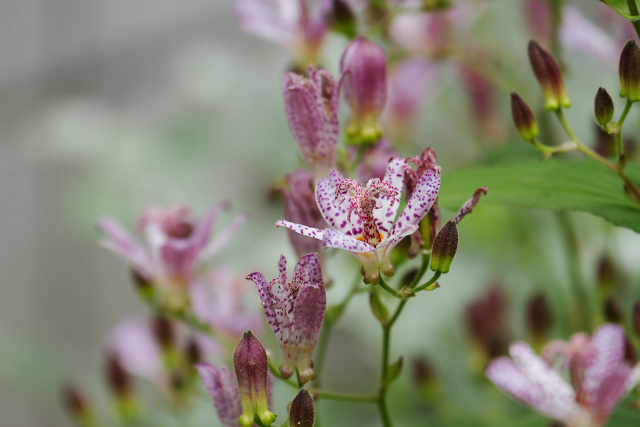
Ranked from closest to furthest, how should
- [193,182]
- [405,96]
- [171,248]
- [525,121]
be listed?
[525,121] → [171,248] → [405,96] → [193,182]

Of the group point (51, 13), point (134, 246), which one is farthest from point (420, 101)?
point (51, 13)

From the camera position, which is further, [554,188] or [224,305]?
[224,305]

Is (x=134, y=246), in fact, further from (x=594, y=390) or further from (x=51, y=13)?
(x=51, y=13)

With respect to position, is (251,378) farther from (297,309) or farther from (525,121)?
(525,121)

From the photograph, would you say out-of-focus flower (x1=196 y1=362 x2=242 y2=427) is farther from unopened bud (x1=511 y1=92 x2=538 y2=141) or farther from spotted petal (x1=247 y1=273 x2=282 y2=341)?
unopened bud (x1=511 y1=92 x2=538 y2=141)

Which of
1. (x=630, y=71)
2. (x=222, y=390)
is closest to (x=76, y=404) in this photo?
(x=222, y=390)

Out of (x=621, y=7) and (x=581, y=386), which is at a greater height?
(x=621, y=7)

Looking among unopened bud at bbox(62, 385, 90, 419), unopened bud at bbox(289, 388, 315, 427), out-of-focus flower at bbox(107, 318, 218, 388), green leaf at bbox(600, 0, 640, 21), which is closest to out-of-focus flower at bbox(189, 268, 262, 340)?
out-of-focus flower at bbox(107, 318, 218, 388)
